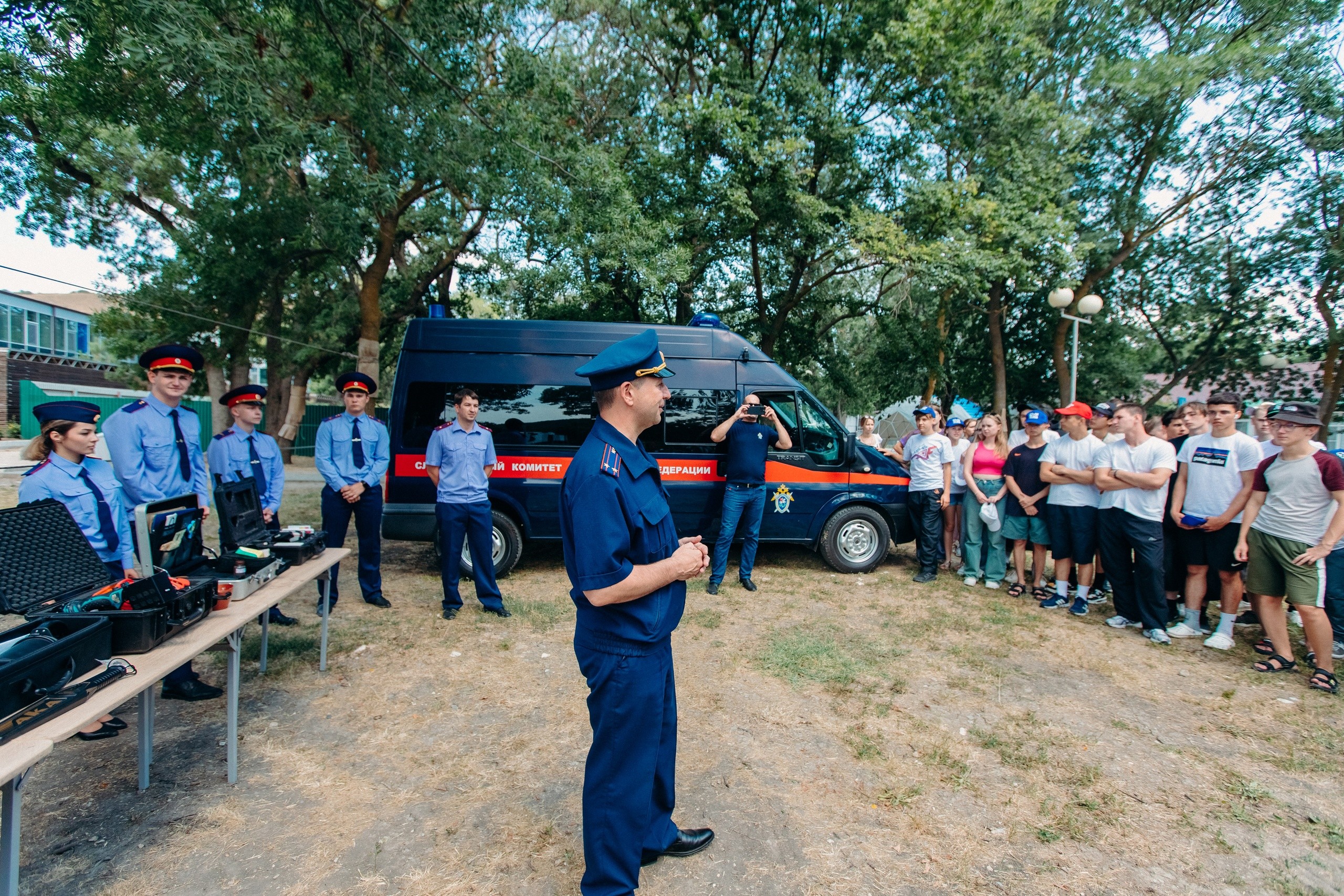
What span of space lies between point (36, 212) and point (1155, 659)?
19.0 metres

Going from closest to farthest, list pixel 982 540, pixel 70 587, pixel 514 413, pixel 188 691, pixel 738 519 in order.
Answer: pixel 70 587 → pixel 188 691 → pixel 738 519 → pixel 514 413 → pixel 982 540

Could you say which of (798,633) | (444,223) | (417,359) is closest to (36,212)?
(444,223)

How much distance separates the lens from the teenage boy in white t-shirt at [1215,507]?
5.00 m

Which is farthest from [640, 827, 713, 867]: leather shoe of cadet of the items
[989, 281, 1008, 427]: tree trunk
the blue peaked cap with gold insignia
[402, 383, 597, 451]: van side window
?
[989, 281, 1008, 427]: tree trunk

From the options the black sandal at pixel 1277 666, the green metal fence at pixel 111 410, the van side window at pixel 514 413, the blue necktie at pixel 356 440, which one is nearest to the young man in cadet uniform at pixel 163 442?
the blue necktie at pixel 356 440

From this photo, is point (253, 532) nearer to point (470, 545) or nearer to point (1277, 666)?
point (470, 545)

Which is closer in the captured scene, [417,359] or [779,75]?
[417,359]

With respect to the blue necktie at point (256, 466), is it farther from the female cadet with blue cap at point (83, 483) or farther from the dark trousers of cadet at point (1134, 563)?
the dark trousers of cadet at point (1134, 563)

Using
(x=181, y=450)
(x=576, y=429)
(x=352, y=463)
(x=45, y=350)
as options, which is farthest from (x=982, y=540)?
(x=45, y=350)

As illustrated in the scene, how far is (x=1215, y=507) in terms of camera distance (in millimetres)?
5164

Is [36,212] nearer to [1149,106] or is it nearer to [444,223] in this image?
[444,223]

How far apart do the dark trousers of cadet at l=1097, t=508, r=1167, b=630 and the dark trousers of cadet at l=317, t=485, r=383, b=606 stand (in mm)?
5962

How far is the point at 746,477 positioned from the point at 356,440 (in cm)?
335

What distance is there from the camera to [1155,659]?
4883mm
